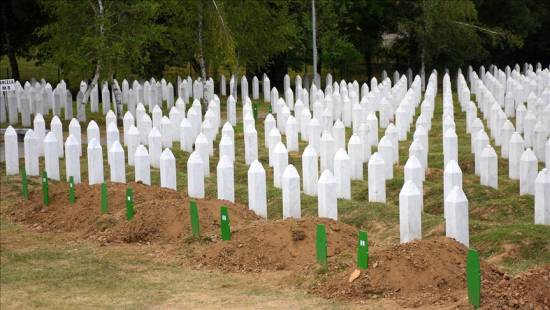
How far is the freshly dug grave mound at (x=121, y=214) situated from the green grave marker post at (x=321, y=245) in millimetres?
2759

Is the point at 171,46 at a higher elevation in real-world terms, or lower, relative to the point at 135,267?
higher

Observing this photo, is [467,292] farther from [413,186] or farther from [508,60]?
[508,60]

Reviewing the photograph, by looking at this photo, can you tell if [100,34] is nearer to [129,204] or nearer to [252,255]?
[129,204]

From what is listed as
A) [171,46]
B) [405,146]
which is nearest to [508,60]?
[171,46]

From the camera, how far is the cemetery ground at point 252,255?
1102 cm

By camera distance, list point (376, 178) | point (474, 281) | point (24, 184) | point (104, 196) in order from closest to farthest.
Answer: point (474, 281)
point (104, 196)
point (376, 178)
point (24, 184)

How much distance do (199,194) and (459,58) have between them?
91.6ft

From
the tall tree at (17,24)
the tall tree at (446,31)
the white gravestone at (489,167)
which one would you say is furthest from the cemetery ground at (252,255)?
the tall tree at (446,31)

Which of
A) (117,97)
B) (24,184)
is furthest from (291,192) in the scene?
(117,97)

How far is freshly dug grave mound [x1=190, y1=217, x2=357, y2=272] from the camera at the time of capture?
1289 cm

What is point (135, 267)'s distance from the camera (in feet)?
44.1

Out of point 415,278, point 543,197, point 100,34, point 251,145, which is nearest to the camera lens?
point 415,278

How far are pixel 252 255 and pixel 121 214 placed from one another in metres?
3.40

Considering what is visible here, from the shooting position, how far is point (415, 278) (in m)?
11.0
